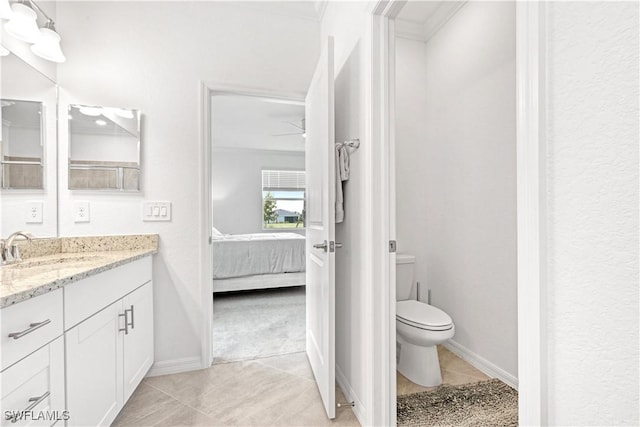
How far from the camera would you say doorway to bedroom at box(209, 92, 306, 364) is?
271 cm

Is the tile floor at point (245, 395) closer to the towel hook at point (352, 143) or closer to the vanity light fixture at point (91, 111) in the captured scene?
the towel hook at point (352, 143)

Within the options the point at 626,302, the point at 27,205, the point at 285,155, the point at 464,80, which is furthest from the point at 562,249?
the point at 285,155

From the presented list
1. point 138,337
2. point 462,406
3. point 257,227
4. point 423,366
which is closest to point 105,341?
point 138,337

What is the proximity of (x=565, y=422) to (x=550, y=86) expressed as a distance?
661 millimetres

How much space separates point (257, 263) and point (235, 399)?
2.33 m

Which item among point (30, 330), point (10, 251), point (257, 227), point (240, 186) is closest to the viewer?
point (30, 330)

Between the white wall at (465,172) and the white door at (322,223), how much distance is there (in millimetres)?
878

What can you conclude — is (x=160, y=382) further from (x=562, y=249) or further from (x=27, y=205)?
(x=562, y=249)

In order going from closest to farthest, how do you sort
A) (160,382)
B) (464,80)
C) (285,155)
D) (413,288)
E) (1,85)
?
(1,85)
(160,382)
(464,80)
(413,288)
(285,155)

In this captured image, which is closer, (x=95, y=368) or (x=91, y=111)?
(x=95, y=368)

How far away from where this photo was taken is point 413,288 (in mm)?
2584

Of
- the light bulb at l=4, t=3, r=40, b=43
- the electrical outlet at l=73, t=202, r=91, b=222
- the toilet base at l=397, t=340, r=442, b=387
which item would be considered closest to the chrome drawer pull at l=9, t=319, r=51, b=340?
the electrical outlet at l=73, t=202, r=91, b=222

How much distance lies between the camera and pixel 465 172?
2279mm

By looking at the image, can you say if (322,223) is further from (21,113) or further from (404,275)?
(21,113)
